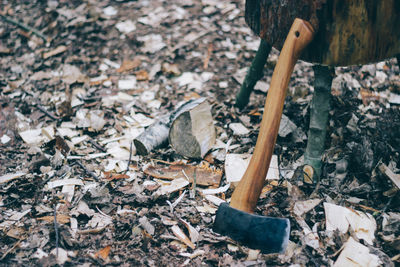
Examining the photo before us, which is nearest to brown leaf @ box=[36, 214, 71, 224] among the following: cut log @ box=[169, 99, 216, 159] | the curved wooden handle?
cut log @ box=[169, 99, 216, 159]

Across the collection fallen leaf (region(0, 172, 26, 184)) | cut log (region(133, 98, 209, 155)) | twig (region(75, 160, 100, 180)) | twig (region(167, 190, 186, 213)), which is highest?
cut log (region(133, 98, 209, 155))

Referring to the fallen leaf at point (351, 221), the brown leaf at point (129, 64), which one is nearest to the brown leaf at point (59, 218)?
the fallen leaf at point (351, 221)

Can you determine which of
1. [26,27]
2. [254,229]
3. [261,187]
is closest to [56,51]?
[26,27]

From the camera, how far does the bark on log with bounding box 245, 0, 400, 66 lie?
82.4 inches

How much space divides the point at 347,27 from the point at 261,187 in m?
1.13

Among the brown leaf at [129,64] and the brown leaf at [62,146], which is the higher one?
the brown leaf at [129,64]

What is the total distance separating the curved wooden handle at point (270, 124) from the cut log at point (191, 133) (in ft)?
2.77

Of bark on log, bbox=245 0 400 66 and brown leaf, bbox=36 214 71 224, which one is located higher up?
bark on log, bbox=245 0 400 66

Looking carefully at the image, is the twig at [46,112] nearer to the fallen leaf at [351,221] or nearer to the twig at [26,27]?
the twig at [26,27]

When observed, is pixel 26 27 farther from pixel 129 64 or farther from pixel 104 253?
pixel 104 253

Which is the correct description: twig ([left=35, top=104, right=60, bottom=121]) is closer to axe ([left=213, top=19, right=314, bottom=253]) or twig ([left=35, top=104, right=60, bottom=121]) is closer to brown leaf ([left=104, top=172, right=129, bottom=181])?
brown leaf ([left=104, top=172, right=129, bottom=181])

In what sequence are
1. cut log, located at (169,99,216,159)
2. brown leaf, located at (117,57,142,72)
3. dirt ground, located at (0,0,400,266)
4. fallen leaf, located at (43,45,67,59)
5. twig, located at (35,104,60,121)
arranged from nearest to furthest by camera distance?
dirt ground, located at (0,0,400,266) → cut log, located at (169,99,216,159) → twig, located at (35,104,60,121) → brown leaf, located at (117,57,142,72) → fallen leaf, located at (43,45,67,59)

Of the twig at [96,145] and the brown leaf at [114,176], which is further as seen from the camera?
the twig at [96,145]

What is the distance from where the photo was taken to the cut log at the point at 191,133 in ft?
9.77
